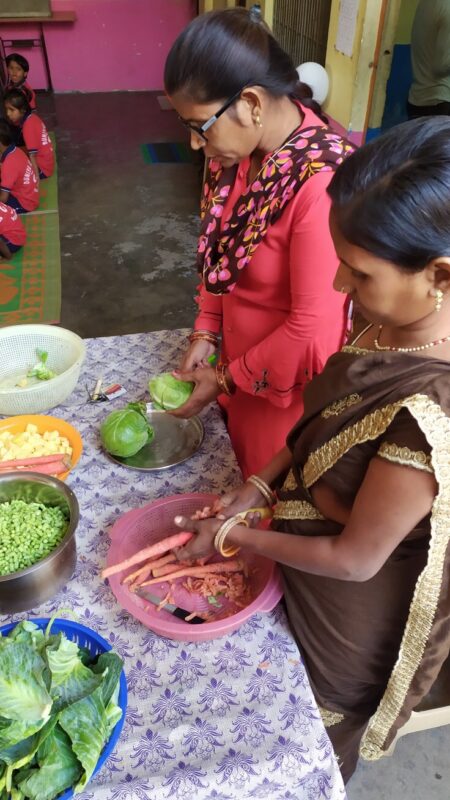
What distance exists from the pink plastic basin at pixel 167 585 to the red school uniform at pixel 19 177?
5306mm

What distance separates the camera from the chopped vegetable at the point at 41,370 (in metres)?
1.88

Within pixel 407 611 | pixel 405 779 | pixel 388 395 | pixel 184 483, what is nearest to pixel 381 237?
pixel 388 395

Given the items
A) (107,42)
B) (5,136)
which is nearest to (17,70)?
(5,136)

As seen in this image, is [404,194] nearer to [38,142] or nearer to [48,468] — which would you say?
[48,468]

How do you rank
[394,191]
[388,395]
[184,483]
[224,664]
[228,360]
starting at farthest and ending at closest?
[228,360] < [184,483] < [224,664] < [388,395] < [394,191]

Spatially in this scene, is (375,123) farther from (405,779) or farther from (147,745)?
(147,745)

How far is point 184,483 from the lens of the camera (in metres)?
1.60

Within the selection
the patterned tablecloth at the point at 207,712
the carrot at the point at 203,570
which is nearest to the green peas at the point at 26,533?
the patterned tablecloth at the point at 207,712

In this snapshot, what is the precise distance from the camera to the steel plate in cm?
165

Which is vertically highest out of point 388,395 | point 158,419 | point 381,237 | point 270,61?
point 270,61

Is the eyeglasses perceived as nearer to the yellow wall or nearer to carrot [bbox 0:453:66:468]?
carrot [bbox 0:453:66:468]

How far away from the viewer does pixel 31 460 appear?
1559 mm

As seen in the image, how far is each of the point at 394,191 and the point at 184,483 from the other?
3.18 ft

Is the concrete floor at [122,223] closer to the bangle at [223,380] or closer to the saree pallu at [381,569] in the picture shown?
the bangle at [223,380]
